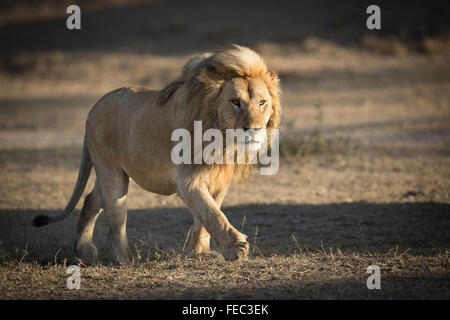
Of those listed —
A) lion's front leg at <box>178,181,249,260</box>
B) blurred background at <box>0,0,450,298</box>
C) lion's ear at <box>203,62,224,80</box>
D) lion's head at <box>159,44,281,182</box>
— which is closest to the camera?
lion's front leg at <box>178,181,249,260</box>

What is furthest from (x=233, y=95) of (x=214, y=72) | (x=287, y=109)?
(x=287, y=109)

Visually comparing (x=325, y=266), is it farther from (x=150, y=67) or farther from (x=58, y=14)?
(x=58, y=14)

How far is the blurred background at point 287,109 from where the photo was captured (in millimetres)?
6594

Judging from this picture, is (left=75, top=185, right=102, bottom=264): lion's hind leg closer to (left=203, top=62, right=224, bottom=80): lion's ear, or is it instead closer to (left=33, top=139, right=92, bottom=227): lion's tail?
(left=33, top=139, right=92, bottom=227): lion's tail

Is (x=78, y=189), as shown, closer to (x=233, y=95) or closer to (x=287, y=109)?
(x=233, y=95)

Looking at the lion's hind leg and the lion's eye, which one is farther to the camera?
the lion's hind leg

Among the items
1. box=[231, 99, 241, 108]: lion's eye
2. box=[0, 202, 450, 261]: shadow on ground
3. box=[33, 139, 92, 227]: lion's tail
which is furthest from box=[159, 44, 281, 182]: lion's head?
box=[33, 139, 92, 227]: lion's tail

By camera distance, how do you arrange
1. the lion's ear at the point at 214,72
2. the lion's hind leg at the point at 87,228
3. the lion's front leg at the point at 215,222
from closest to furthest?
the lion's front leg at the point at 215,222, the lion's ear at the point at 214,72, the lion's hind leg at the point at 87,228

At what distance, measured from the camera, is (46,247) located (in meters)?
6.16

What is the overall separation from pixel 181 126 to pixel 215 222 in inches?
34.7

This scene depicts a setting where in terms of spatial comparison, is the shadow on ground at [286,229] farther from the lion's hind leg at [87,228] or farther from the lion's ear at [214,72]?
the lion's ear at [214,72]

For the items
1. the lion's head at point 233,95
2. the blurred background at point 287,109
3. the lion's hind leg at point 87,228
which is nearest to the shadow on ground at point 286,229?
the blurred background at point 287,109

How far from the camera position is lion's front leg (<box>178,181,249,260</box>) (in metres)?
4.23
